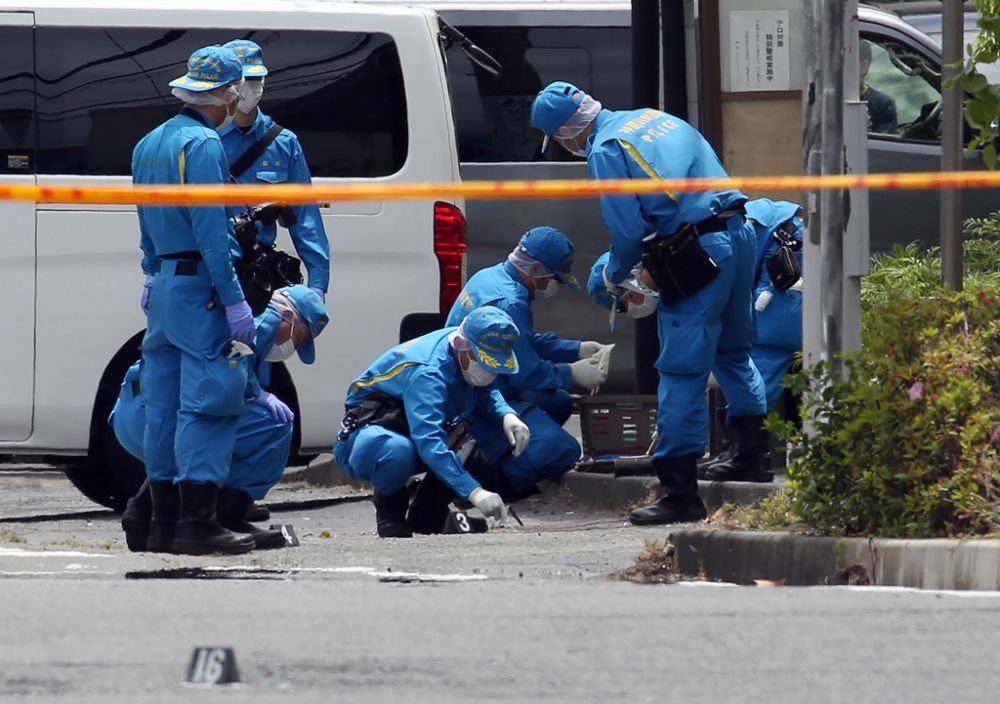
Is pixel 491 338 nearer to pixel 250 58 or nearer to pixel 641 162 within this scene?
pixel 641 162

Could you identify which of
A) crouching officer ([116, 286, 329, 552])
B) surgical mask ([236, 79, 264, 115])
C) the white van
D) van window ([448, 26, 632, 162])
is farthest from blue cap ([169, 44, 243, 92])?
van window ([448, 26, 632, 162])

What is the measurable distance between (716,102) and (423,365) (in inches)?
88.5

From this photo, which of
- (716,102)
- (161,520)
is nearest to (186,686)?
(161,520)

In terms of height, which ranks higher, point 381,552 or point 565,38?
point 565,38

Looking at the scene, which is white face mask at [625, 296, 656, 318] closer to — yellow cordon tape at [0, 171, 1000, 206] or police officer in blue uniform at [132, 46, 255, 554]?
yellow cordon tape at [0, 171, 1000, 206]

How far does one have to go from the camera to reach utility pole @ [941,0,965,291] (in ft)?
27.1

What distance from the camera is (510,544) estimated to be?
7.43 metres

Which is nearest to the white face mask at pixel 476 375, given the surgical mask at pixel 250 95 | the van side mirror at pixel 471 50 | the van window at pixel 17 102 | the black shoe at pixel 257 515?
the black shoe at pixel 257 515

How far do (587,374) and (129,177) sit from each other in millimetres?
2324

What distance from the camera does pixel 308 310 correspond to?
8.42m

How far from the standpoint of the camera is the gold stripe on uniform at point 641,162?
7.95 m

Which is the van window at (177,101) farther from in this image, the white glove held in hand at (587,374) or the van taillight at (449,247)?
the white glove held in hand at (587,374)

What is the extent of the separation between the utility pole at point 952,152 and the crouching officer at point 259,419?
2.37 metres

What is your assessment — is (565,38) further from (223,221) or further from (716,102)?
(223,221)
